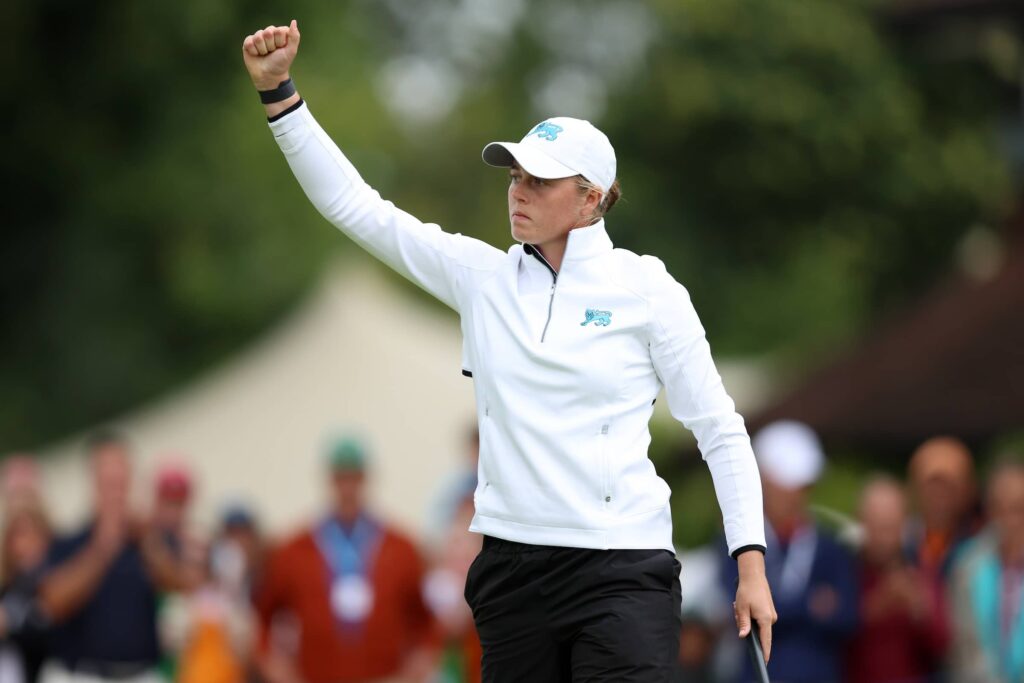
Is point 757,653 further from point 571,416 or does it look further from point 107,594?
point 107,594

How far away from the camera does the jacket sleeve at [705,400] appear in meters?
4.75

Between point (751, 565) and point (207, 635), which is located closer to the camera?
point (751, 565)

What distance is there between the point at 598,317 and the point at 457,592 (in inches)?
208

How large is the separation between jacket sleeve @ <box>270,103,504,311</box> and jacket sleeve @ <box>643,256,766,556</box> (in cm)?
49

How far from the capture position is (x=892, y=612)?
27.6 feet

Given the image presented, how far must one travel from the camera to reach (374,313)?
61.5 feet

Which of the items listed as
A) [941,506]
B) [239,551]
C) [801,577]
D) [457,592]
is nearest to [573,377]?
[801,577]

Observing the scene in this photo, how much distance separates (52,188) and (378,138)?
5503 millimetres

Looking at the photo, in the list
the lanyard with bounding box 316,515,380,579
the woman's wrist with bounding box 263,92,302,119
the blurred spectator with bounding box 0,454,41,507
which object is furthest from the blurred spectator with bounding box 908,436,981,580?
the woman's wrist with bounding box 263,92,302,119

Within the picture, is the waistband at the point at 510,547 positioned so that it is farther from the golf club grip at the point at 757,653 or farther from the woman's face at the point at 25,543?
the woman's face at the point at 25,543

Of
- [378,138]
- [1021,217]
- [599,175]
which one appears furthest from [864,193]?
[599,175]

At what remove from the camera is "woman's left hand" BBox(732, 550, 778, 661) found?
185 inches

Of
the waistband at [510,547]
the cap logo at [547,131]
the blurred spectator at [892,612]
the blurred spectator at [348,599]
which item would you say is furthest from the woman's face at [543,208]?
the blurred spectator at [348,599]

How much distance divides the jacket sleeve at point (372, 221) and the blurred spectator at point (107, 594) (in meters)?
4.68
